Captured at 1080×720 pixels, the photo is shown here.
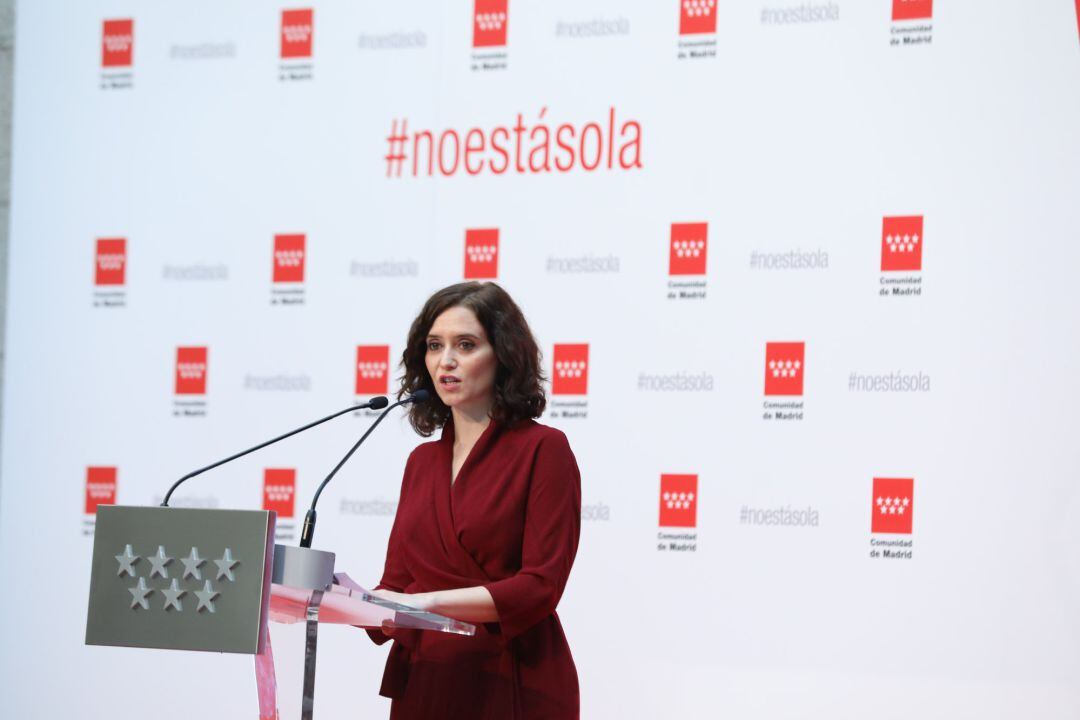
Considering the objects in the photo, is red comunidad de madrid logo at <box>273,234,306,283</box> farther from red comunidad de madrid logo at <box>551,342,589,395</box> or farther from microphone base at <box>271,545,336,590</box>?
microphone base at <box>271,545,336,590</box>

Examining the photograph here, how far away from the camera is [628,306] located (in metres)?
4.43

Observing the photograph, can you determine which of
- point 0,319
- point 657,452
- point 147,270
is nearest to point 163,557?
point 657,452

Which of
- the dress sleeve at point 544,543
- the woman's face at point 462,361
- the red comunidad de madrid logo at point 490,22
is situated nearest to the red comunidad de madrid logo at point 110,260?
the red comunidad de madrid logo at point 490,22

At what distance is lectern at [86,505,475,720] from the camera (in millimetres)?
2041

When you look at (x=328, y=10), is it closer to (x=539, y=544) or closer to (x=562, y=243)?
(x=562, y=243)

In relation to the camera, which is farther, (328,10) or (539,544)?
(328,10)

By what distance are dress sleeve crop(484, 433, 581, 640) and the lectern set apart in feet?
0.86

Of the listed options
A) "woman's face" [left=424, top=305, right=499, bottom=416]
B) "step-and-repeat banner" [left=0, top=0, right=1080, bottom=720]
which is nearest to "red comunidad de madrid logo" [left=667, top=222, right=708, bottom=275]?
"step-and-repeat banner" [left=0, top=0, right=1080, bottom=720]

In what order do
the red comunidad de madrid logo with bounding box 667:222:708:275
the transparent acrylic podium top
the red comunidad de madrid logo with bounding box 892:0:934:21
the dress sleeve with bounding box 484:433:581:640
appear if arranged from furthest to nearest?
1. the red comunidad de madrid logo with bounding box 667:222:708:275
2. the red comunidad de madrid logo with bounding box 892:0:934:21
3. the dress sleeve with bounding box 484:433:581:640
4. the transparent acrylic podium top

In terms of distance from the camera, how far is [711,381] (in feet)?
14.1

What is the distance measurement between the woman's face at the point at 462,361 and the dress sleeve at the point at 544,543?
7.9 inches

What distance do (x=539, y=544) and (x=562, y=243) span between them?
83.2 inches

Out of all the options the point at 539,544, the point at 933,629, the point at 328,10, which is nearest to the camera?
the point at 539,544

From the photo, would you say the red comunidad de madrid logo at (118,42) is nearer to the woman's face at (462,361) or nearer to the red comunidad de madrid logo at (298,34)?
the red comunidad de madrid logo at (298,34)
